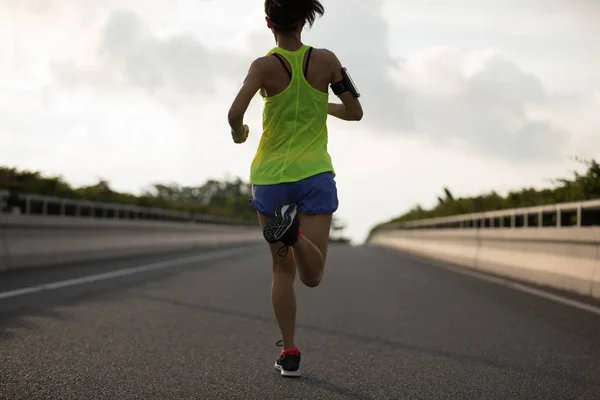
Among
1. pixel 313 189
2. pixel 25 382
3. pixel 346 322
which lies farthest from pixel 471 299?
pixel 25 382

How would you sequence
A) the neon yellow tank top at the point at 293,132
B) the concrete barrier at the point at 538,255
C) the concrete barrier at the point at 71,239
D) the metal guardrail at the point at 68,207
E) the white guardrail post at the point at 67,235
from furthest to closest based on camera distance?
the metal guardrail at the point at 68,207, the white guardrail post at the point at 67,235, the concrete barrier at the point at 71,239, the concrete barrier at the point at 538,255, the neon yellow tank top at the point at 293,132

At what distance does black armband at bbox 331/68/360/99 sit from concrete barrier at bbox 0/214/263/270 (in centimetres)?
936

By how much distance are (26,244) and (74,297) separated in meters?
4.97

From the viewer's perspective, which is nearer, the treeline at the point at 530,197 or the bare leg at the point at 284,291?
the bare leg at the point at 284,291

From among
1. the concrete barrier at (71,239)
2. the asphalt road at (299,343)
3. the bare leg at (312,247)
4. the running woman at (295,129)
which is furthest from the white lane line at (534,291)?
the concrete barrier at (71,239)

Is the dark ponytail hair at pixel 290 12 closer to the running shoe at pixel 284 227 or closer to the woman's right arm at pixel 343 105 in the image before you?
the woman's right arm at pixel 343 105

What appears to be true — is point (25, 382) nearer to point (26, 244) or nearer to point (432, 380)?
point (432, 380)

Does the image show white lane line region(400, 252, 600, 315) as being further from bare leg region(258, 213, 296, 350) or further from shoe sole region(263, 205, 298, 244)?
shoe sole region(263, 205, 298, 244)

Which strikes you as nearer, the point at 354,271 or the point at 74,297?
the point at 74,297

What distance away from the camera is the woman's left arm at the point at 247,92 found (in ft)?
16.6

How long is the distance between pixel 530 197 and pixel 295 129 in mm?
17495

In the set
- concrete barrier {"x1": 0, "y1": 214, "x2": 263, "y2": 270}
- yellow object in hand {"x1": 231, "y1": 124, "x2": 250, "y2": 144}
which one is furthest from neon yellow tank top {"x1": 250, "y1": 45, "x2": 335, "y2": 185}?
concrete barrier {"x1": 0, "y1": 214, "x2": 263, "y2": 270}

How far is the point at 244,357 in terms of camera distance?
20.5 ft

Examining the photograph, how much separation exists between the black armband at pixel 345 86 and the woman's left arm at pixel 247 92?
514 millimetres
